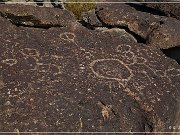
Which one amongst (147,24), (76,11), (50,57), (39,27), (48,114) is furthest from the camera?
(76,11)

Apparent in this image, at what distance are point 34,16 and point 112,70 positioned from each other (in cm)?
198

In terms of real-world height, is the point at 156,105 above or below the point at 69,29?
below

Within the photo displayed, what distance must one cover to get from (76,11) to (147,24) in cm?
162

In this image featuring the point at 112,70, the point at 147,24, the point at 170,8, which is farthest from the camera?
the point at 170,8

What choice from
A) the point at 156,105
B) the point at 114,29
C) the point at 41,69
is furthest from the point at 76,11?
the point at 156,105

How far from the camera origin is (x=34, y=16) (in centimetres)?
659

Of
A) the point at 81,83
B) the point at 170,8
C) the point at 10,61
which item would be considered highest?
the point at 170,8

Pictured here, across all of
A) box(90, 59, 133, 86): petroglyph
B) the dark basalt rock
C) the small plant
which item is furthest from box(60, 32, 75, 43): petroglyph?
the dark basalt rock

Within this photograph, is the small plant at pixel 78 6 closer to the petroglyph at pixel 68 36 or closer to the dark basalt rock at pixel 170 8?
the dark basalt rock at pixel 170 8

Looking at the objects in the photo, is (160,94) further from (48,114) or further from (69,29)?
(69,29)

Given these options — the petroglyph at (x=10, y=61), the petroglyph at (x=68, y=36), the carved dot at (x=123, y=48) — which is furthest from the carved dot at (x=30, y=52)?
the carved dot at (x=123, y=48)

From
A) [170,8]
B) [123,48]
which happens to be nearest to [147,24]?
[170,8]

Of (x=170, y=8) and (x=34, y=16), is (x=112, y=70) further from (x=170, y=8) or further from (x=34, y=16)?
(x=170, y=8)

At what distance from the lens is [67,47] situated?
230 inches
